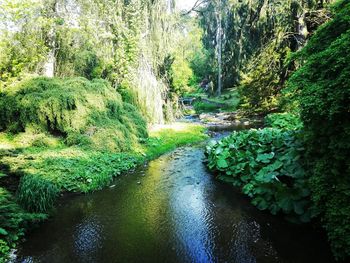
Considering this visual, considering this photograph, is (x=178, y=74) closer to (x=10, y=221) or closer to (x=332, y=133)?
(x=10, y=221)

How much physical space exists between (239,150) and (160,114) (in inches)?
284

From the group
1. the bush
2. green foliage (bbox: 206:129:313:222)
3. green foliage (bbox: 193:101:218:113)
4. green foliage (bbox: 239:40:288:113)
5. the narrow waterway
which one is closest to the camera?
the narrow waterway

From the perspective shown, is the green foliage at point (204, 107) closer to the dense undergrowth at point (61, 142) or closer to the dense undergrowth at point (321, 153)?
the dense undergrowth at point (61, 142)

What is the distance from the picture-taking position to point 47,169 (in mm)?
6996

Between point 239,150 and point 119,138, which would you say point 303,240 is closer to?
point 239,150

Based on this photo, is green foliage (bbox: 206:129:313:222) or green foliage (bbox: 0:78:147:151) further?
green foliage (bbox: 0:78:147:151)

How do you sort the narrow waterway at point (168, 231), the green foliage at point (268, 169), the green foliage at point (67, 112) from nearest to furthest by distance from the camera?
the narrow waterway at point (168, 231)
the green foliage at point (268, 169)
the green foliage at point (67, 112)

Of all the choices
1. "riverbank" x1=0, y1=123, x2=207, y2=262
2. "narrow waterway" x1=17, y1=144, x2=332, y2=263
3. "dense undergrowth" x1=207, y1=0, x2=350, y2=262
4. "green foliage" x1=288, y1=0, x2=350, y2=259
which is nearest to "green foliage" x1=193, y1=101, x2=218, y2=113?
"riverbank" x1=0, y1=123, x2=207, y2=262

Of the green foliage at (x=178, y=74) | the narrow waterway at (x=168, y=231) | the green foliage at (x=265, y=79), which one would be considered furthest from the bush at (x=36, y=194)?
the green foliage at (x=265, y=79)

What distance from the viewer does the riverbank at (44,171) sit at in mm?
5141

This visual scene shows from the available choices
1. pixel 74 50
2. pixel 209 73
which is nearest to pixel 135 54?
pixel 74 50

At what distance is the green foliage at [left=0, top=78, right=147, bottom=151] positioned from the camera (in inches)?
363

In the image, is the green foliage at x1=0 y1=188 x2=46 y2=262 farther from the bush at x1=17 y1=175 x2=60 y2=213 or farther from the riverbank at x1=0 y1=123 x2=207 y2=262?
the bush at x1=17 y1=175 x2=60 y2=213

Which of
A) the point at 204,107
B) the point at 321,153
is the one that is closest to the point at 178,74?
the point at 204,107
